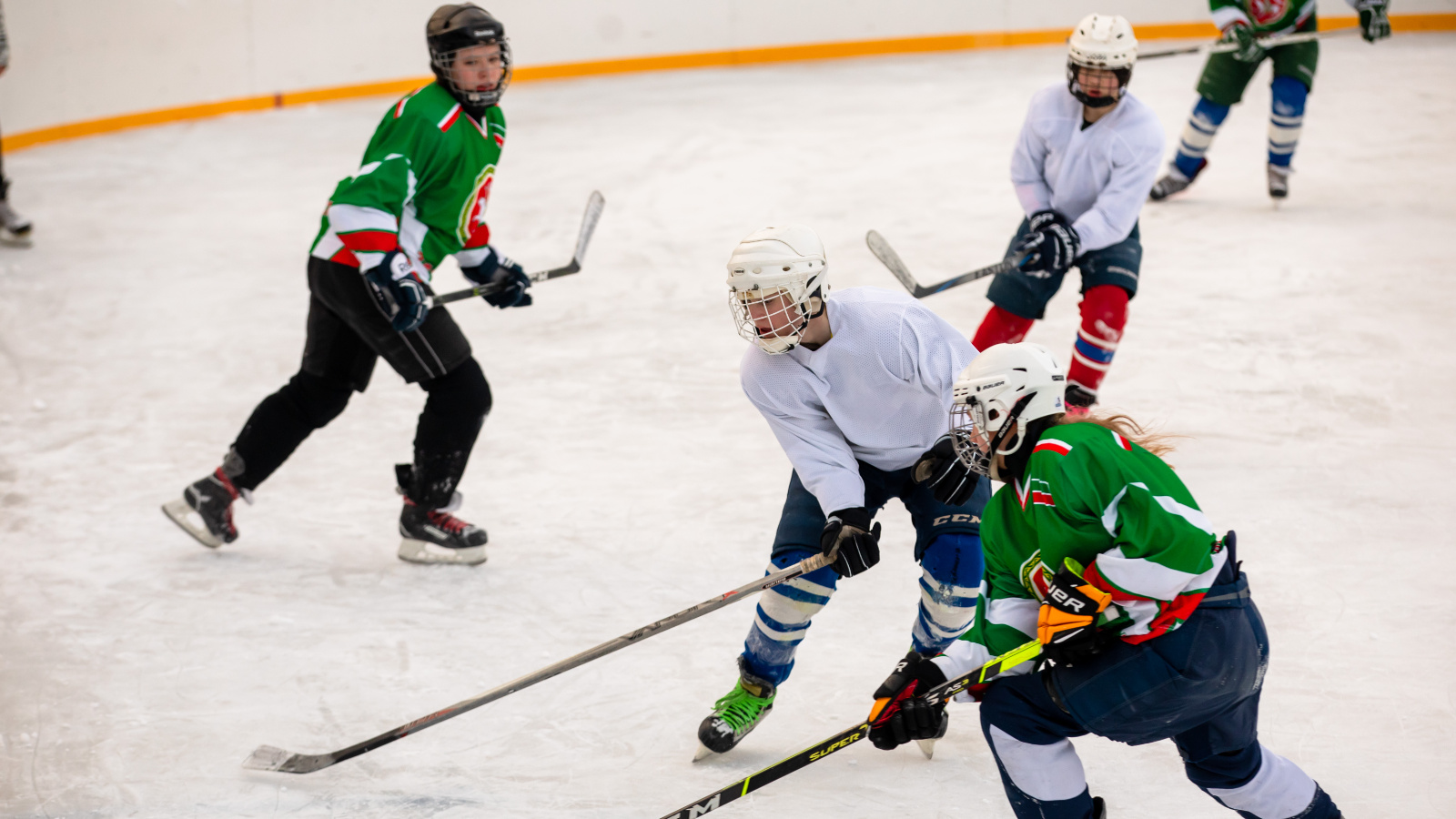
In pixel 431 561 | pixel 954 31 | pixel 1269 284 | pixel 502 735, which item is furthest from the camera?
pixel 954 31

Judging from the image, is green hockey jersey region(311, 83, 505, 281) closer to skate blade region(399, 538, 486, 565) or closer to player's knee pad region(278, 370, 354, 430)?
player's knee pad region(278, 370, 354, 430)

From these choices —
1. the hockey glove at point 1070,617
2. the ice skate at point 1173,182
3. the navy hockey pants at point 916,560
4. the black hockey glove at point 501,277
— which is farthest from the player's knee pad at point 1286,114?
the hockey glove at point 1070,617

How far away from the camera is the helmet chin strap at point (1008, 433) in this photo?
1.65 m

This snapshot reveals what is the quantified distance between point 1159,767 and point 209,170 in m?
5.56

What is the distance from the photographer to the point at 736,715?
221cm

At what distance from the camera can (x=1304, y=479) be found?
321 cm

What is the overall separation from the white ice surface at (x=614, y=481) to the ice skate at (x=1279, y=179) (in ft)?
0.25

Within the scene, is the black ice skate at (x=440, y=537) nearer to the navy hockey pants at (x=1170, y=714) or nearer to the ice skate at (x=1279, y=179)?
the navy hockey pants at (x=1170, y=714)

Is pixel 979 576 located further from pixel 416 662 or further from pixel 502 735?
pixel 416 662

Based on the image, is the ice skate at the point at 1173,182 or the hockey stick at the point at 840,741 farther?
the ice skate at the point at 1173,182

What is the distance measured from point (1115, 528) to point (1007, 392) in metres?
0.21

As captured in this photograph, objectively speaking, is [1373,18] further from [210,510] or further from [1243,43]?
[210,510]

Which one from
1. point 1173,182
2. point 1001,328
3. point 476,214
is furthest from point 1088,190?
point 1173,182

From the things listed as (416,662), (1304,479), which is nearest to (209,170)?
(416,662)
